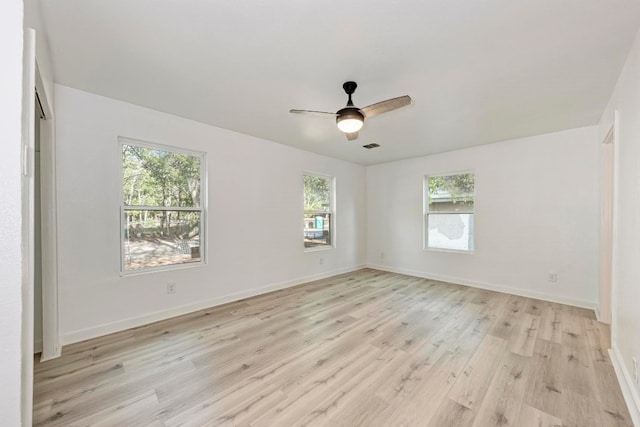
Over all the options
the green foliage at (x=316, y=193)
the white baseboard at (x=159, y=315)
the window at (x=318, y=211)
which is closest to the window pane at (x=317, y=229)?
the window at (x=318, y=211)

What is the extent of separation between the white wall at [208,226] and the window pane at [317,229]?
229 mm

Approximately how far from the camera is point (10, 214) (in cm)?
103

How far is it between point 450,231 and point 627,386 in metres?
3.32

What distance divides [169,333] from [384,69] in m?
3.35

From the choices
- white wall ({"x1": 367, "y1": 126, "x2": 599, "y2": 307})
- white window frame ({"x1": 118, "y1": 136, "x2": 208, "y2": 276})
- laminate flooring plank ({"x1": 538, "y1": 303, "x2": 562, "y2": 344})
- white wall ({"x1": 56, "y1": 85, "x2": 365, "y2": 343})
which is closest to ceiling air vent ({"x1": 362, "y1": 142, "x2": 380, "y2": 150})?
Answer: white wall ({"x1": 56, "y1": 85, "x2": 365, "y2": 343})

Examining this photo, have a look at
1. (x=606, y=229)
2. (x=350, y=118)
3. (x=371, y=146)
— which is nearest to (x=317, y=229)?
(x=371, y=146)

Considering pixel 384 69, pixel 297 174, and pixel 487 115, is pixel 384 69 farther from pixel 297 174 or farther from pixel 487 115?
pixel 297 174

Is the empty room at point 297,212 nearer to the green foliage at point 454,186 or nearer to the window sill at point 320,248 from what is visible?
the green foliage at point 454,186

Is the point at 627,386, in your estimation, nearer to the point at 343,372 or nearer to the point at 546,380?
the point at 546,380

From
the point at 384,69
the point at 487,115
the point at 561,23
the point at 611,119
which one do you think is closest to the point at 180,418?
the point at 384,69

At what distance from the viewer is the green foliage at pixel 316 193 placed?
5.15 meters

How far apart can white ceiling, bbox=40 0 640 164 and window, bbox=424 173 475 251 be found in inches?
67.0

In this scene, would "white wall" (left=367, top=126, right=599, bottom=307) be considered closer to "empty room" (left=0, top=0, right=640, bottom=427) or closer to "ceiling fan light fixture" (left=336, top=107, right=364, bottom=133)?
"empty room" (left=0, top=0, right=640, bottom=427)

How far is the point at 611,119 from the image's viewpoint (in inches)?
108
